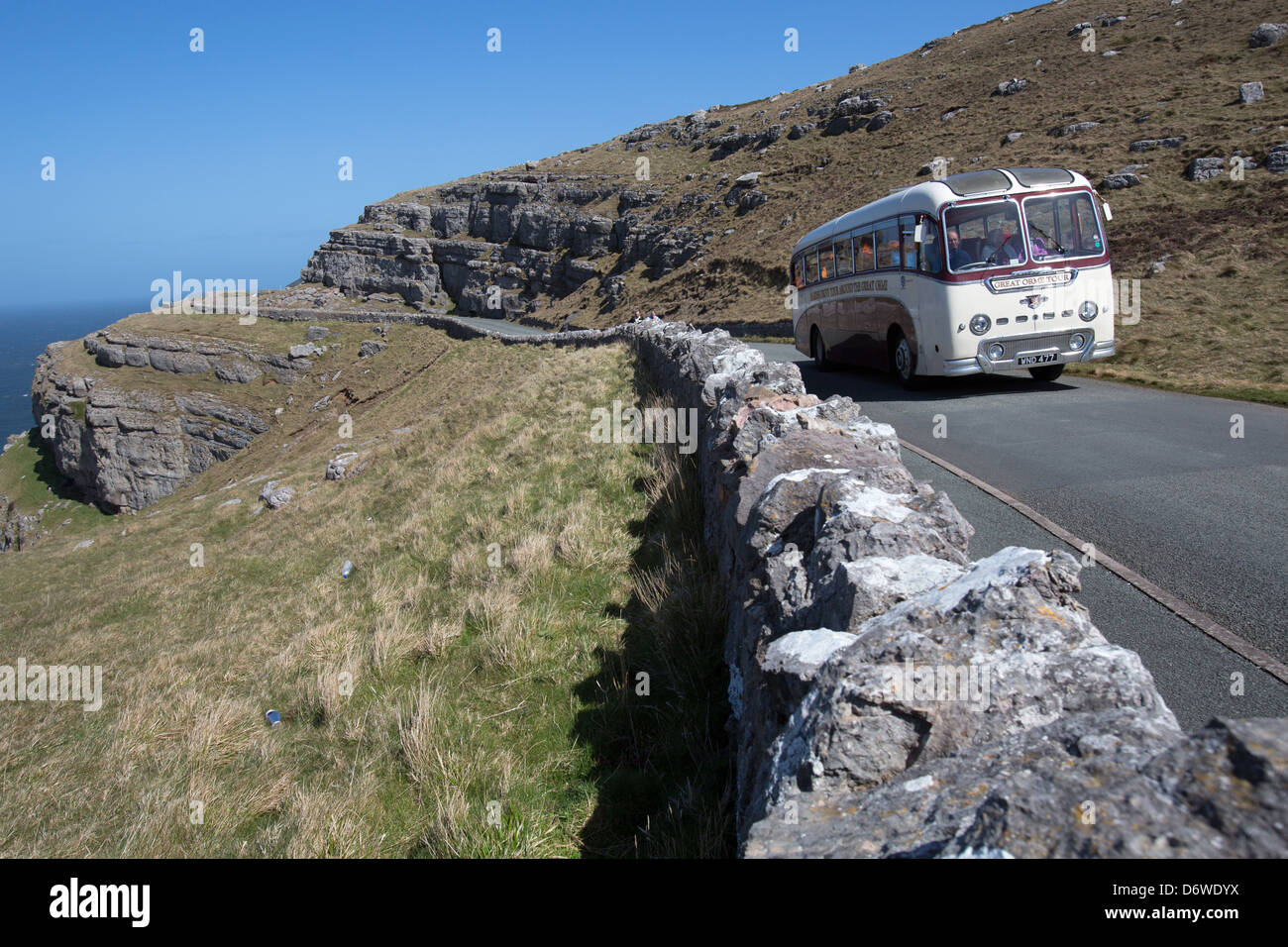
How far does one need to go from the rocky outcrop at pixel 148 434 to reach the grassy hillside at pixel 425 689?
128 ft


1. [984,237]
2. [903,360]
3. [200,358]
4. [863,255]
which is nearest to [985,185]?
[984,237]

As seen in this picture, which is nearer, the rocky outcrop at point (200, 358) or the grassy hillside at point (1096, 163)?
the grassy hillside at point (1096, 163)

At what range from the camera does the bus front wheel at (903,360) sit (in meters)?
13.6

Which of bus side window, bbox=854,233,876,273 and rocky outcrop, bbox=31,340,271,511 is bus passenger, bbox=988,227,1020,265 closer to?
bus side window, bbox=854,233,876,273

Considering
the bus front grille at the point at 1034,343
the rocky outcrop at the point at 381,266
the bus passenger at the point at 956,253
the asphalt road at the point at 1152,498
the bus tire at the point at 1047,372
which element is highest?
the rocky outcrop at the point at 381,266

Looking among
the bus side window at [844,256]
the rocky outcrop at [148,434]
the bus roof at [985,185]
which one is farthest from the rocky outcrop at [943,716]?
the rocky outcrop at [148,434]

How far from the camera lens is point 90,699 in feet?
24.7

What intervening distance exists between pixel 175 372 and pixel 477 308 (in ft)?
91.2

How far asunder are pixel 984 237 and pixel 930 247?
811 millimetres

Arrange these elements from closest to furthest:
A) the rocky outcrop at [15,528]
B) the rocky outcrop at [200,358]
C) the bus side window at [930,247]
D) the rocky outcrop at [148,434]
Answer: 1. the bus side window at [930,247]
2. the rocky outcrop at [15,528]
3. the rocky outcrop at [148,434]
4. the rocky outcrop at [200,358]

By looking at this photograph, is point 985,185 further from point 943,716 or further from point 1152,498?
point 943,716

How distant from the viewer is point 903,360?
46.1 ft

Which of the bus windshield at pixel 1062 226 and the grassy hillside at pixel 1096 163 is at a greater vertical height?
the grassy hillside at pixel 1096 163

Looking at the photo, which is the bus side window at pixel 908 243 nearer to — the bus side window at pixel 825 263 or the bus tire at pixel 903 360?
the bus tire at pixel 903 360
